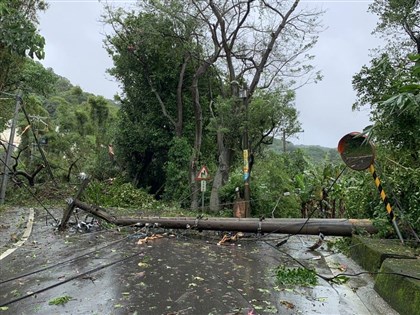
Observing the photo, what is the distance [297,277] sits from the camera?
6531mm

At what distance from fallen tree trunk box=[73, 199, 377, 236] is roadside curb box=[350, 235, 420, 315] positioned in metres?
0.64

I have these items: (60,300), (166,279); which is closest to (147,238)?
(166,279)

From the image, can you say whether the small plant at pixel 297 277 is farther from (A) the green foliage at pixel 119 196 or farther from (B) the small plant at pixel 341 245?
(A) the green foliage at pixel 119 196

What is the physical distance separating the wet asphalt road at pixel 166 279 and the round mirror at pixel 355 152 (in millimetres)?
1870

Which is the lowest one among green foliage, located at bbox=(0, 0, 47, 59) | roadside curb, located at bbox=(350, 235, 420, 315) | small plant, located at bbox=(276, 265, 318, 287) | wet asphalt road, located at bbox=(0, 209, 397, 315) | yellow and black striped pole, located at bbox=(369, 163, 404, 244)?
wet asphalt road, located at bbox=(0, 209, 397, 315)

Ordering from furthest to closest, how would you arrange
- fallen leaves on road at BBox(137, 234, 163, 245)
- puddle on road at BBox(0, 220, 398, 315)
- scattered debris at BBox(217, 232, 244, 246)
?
scattered debris at BBox(217, 232, 244, 246) → fallen leaves on road at BBox(137, 234, 163, 245) → puddle on road at BBox(0, 220, 398, 315)

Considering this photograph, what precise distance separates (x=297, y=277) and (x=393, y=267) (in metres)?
1.53

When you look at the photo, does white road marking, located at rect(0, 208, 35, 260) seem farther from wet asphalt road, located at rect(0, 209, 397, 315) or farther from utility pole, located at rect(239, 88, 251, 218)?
utility pole, located at rect(239, 88, 251, 218)

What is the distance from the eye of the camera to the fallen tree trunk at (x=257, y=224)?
878 centimetres

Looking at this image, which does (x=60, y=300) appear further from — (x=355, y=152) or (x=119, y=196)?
(x=119, y=196)

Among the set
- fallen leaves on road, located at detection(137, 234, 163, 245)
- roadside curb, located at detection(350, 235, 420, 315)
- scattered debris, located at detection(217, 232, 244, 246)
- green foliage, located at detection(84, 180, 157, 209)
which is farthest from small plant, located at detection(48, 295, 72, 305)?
green foliage, located at detection(84, 180, 157, 209)

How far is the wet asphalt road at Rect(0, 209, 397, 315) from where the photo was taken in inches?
201

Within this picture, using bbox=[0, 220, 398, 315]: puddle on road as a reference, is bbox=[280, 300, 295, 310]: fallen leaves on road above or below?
above

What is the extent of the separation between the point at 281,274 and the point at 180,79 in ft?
56.8
